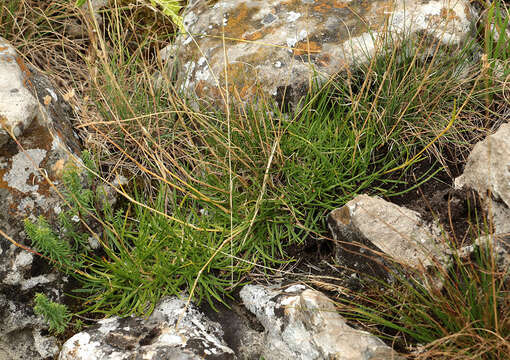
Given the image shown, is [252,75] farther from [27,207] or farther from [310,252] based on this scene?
[27,207]

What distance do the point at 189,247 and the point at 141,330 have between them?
50cm

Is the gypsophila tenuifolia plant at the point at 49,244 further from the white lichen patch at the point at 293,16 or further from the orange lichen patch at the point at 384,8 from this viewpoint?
the orange lichen patch at the point at 384,8

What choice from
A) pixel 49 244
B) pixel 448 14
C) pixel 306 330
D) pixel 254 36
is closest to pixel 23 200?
pixel 49 244

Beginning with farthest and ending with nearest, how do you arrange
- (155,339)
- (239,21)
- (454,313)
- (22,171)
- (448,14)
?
(239,21)
(448,14)
(22,171)
(155,339)
(454,313)

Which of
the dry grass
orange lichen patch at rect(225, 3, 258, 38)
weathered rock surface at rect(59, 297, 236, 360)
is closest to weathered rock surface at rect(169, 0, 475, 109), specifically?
orange lichen patch at rect(225, 3, 258, 38)

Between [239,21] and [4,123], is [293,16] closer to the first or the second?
[239,21]

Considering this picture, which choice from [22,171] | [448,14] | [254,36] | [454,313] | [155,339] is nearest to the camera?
[454,313]

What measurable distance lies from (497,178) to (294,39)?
5.57ft

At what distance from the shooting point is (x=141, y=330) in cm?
234

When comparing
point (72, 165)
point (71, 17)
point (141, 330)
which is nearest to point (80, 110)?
point (72, 165)

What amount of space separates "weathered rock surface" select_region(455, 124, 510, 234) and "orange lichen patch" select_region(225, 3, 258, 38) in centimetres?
188

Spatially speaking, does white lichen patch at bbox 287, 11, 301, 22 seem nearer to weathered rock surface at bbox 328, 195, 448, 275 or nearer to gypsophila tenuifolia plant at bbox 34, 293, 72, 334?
weathered rock surface at bbox 328, 195, 448, 275

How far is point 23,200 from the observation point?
8.45 ft

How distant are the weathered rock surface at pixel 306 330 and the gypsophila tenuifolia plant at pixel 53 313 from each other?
0.99m
